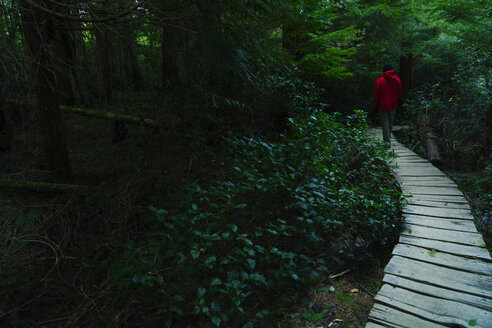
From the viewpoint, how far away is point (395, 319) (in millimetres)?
2611

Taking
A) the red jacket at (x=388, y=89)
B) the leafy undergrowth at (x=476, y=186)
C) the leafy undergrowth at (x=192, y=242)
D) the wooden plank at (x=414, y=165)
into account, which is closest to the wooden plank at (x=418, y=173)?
the wooden plank at (x=414, y=165)

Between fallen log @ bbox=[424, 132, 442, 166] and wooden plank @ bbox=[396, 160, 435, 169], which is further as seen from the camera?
fallen log @ bbox=[424, 132, 442, 166]

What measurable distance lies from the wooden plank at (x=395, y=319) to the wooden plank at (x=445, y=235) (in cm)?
159

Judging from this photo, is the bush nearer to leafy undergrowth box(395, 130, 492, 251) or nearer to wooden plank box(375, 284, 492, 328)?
wooden plank box(375, 284, 492, 328)

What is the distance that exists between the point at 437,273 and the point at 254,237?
2.17m

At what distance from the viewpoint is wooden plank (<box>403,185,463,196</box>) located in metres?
5.06

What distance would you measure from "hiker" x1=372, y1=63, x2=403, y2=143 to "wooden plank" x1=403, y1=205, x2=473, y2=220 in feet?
12.1

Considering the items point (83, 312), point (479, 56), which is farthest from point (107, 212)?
point (479, 56)

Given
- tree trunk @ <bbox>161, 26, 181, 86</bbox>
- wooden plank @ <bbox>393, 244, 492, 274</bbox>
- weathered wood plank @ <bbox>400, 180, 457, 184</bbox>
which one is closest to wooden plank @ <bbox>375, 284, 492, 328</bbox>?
wooden plank @ <bbox>393, 244, 492, 274</bbox>

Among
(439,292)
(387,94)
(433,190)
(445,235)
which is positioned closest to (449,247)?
(445,235)

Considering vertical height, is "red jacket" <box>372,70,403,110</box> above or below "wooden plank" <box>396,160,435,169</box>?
above

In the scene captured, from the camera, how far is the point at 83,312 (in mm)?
3529

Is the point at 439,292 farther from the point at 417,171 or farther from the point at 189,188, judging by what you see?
the point at 417,171

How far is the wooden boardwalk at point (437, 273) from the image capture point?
2.62m
